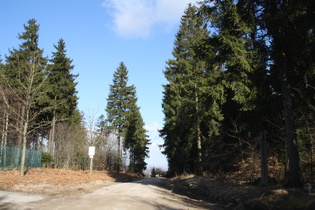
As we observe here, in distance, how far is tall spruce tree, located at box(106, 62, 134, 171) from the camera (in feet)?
139

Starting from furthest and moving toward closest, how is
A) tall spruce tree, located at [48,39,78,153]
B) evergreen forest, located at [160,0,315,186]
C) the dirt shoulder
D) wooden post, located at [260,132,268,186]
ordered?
1. tall spruce tree, located at [48,39,78,153]
2. wooden post, located at [260,132,268,186]
3. evergreen forest, located at [160,0,315,186]
4. the dirt shoulder

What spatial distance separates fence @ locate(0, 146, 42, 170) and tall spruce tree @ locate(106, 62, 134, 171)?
17403 mm

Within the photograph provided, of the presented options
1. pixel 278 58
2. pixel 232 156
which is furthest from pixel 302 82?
pixel 232 156

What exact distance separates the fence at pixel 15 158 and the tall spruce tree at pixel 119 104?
1740cm

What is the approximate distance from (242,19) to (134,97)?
37049 millimetres

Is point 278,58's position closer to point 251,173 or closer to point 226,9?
point 226,9

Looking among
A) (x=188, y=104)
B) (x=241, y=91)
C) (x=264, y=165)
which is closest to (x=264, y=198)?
(x=264, y=165)

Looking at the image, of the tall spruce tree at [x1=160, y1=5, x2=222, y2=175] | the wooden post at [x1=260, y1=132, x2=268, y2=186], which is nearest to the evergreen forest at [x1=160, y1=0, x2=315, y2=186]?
the wooden post at [x1=260, y1=132, x2=268, y2=186]

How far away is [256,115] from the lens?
1599cm

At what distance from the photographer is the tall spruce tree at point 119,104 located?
42312 millimetres

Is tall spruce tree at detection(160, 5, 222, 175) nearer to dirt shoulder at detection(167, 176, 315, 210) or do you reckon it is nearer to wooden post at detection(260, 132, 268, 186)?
wooden post at detection(260, 132, 268, 186)

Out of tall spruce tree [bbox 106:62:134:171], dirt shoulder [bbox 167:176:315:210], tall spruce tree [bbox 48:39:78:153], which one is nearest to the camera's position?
dirt shoulder [bbox 167:176:315:210]

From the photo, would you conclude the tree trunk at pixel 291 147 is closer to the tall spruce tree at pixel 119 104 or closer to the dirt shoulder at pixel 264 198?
the dirt shoulder at pixel 264 198

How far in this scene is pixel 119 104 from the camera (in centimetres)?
4431
